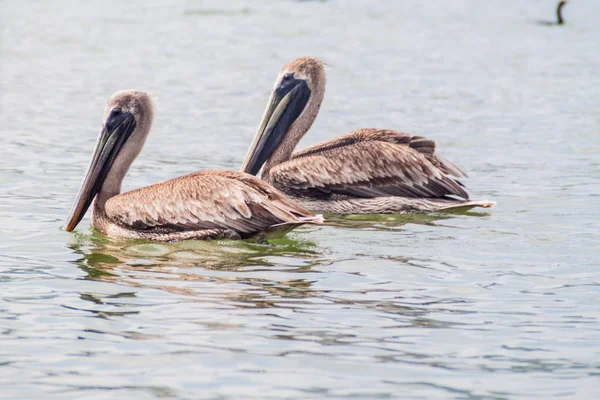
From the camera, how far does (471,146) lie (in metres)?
13.5

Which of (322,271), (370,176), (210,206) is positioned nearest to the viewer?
(322,271)

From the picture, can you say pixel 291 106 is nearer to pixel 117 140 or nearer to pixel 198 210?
pixel 117 140

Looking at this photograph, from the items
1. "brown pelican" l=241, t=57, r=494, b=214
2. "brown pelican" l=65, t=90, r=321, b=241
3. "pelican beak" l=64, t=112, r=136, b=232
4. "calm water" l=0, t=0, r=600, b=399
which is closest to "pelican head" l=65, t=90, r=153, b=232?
"pelican beak" l=64, t=112, r=136, b=232

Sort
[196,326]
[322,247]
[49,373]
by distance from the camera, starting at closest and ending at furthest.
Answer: [49,373], [196,326], [322,247]

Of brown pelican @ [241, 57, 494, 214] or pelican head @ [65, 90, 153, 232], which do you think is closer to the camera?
pelican head @ [65, 90, 153, 232]

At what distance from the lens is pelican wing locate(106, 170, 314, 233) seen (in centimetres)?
775

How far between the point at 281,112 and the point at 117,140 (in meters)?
2.09

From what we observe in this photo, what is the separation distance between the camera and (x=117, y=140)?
862 centimetres

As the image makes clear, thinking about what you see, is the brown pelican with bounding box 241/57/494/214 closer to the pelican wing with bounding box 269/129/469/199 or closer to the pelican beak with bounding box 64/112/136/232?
the pelican wing with bounding box 269/129/469/199

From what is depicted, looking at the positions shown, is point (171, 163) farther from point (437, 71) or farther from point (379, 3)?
point (379, 3)

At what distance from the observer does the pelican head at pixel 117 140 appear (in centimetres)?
855

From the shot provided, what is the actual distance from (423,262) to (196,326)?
2115mm

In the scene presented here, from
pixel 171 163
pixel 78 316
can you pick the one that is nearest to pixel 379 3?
pixel 171 163

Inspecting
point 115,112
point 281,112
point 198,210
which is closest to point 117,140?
point 115,112
